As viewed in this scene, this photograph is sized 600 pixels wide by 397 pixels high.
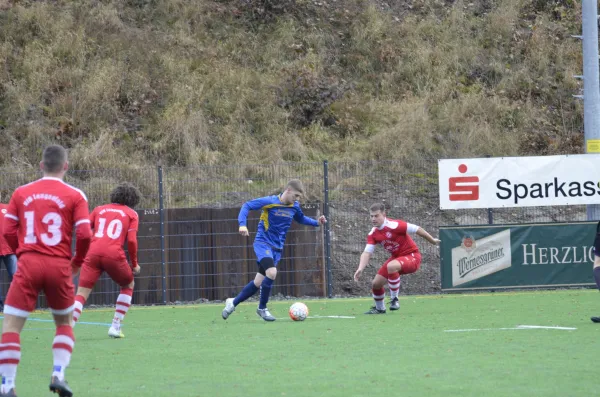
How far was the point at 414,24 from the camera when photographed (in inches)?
1163

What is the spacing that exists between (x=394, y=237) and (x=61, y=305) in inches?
323

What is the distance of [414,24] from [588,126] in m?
11.2

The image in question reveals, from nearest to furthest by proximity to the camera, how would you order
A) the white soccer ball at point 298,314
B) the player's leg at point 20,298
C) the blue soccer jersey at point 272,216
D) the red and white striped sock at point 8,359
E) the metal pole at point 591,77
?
the red and white striped sock at point 8,359, the player's leg at point 20,298, the white soccer ball at point 298,314, the blue soccer jersey at point 272,216, the metal pole at point 591,77

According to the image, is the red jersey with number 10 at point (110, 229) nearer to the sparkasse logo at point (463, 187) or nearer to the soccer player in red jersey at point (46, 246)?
the soccer player in red jersey at point (46, 246)

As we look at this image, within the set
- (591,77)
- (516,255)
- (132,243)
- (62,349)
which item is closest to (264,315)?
(132,243)

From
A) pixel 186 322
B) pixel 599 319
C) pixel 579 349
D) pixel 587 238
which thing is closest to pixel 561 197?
pixel 587 238

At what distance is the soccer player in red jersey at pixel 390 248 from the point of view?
14.4 metres

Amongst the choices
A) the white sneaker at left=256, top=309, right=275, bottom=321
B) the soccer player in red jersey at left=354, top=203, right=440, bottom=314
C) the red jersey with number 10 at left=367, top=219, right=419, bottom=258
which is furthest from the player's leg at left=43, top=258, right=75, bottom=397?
the red jersey with number 10 at left=367, top=219, right=419, bottom=258

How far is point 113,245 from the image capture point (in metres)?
11.6

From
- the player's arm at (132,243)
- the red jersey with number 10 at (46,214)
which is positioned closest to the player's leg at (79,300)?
the player's arm at (132,243)

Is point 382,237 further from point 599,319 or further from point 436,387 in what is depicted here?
point 436,387

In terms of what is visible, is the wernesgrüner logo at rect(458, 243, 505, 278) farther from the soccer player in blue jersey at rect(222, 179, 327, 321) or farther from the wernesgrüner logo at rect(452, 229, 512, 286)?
the soccer player in blue jersey at rect(222, 179, 327, 321)

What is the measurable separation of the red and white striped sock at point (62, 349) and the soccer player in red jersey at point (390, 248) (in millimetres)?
7428

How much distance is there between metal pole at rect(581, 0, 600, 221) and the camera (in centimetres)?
1889
